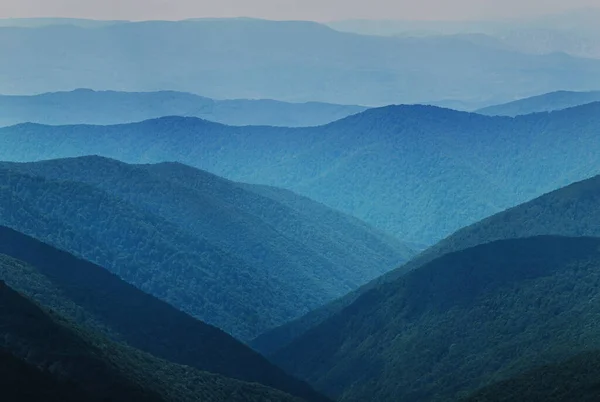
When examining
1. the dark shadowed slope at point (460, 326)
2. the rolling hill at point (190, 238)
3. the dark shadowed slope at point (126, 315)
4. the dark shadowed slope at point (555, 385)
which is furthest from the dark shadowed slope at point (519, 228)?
the dark shadowed slope at point (555, 385)

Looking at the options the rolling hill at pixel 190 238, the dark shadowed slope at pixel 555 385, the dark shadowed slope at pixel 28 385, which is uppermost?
the rolling hill at pixel 190 238

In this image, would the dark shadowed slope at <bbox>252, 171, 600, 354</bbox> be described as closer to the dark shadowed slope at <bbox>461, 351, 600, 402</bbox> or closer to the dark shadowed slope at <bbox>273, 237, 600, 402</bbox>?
the dark shadowed slope at <bbox>273, 237, 600, 402</bbox>

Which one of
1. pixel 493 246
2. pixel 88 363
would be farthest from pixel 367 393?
pixel 88 363

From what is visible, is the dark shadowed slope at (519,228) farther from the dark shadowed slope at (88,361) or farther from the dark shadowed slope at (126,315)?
the dark shadowed slope at (88,361)

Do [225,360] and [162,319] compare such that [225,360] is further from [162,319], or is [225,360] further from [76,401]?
[76,401]

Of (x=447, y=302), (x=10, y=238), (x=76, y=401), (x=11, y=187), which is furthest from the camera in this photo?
(x=11, y=187)

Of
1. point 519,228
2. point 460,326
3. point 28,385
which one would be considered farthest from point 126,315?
point 519,228
